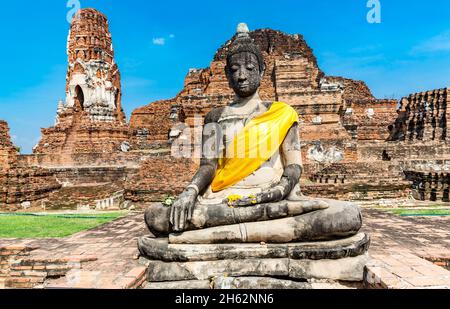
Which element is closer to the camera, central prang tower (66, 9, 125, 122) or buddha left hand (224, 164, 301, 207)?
buddha left hand (224, 164, 301, 207)

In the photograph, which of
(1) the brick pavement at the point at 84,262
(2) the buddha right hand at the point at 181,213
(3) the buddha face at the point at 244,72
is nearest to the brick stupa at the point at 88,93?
(1) the brick pavement at the point at 84,262

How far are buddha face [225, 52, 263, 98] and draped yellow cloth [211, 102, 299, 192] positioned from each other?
470 mm

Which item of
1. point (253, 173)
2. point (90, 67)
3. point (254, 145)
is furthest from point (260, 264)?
point (90, 67)

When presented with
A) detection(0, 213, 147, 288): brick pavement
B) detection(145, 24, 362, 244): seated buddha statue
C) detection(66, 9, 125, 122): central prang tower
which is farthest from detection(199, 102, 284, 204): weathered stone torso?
detection(66, 9, 125, 122): central prang tower

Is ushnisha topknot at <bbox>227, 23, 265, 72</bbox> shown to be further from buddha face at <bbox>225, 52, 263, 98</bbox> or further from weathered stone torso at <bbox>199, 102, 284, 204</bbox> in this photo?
weathered stone torso at <bbox>199, 102, 284, 204</bbox>

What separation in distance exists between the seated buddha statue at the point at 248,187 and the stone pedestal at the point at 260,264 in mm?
121

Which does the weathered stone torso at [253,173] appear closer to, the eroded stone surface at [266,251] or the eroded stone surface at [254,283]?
the eroded stone surface at [266,251]

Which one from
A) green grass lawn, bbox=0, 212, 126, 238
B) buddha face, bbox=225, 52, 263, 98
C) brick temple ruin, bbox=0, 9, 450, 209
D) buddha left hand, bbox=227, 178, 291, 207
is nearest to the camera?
buddha left hand, bbox=227, 178, 291, 207

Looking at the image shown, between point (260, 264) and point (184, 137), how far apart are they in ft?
46.3

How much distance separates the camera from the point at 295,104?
1789 centimetres

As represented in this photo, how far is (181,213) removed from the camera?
13.4 feet

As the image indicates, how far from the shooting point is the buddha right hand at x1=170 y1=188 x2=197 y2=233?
13.3 feet

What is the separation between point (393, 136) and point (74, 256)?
89.0 feet
